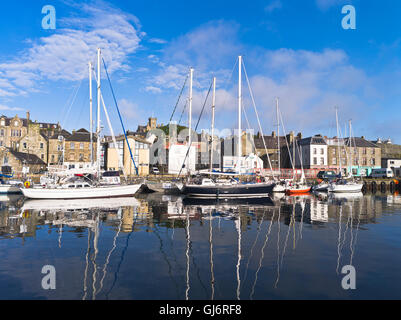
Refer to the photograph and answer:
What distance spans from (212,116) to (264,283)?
31877 mm

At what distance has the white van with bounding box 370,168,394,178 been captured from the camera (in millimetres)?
68850

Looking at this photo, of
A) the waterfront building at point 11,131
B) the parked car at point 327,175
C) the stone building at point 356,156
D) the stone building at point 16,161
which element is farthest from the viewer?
the waterfront building at point 11,131

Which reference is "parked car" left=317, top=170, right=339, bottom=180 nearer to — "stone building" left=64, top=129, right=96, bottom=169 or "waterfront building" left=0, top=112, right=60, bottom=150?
"stone building" left=64, top=129, right=96, bottom=169

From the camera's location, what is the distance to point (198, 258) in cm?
1129

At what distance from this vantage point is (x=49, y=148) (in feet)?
230

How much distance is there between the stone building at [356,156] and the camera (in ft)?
243

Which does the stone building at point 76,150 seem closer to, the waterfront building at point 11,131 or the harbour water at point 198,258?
the waterfront building at point 11,131

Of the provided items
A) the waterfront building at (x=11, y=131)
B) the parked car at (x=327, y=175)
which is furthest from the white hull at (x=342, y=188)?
the waterfront building at (x=11, y=131)

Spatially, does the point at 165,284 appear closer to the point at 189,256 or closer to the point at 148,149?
the point at 189,256

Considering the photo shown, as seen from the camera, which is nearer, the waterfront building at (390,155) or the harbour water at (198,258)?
the harbour water at (198,258)

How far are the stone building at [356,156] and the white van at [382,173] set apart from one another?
2.77m

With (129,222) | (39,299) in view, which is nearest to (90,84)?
(129,222)

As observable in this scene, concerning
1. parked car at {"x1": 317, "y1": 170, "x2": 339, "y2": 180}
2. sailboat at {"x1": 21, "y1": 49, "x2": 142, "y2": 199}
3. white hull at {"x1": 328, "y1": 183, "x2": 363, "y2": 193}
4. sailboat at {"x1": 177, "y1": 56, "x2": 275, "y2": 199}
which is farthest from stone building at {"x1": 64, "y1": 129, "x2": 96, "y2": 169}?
parked car at {"x1": 317, "y1": 170, "x2": 339, "y2": 180}
